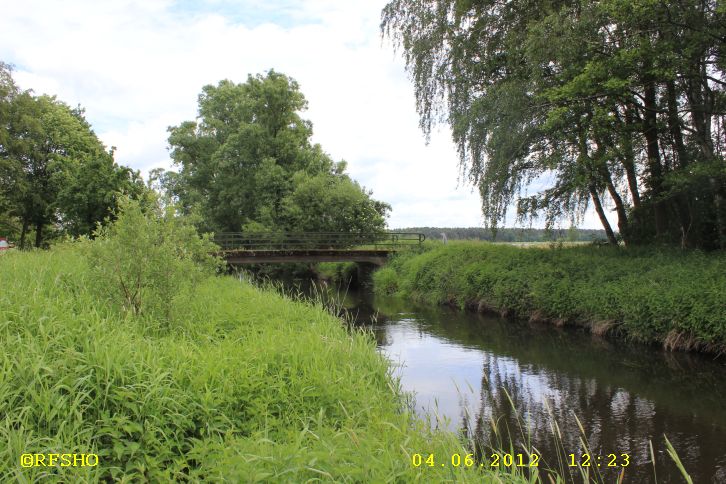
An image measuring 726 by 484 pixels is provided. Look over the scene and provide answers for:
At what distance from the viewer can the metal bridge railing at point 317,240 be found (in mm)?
30516

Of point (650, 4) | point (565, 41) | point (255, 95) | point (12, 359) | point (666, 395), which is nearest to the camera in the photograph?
point (12, 359)

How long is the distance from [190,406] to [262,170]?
3553cm

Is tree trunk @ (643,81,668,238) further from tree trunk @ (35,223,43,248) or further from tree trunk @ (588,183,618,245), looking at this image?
tree trunk @ (35,223,43,248)

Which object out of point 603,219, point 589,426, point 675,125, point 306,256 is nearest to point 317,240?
point 306,256

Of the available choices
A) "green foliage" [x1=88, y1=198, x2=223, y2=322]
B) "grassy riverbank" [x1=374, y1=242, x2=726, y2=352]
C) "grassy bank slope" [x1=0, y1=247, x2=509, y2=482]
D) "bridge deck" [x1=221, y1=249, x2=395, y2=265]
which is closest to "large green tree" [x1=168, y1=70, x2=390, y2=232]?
"bridge deck" [x1=221, y1=249, x2=395, y2=265]

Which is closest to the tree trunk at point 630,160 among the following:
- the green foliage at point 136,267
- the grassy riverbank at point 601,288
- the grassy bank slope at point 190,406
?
the grassy riverbank at point 601,288

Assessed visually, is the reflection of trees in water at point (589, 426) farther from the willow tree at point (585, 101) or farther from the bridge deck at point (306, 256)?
the bridge deck at point (306, 256)

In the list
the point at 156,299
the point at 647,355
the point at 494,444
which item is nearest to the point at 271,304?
the point at 156,299

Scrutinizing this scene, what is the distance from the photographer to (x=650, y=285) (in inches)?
515

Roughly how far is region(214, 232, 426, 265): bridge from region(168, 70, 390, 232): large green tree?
237 cm

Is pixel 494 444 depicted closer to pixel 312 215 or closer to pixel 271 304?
pixel 271 304

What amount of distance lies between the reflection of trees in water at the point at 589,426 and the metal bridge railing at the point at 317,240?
72.0ft

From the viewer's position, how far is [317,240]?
32500mm

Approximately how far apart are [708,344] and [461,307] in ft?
31.7
